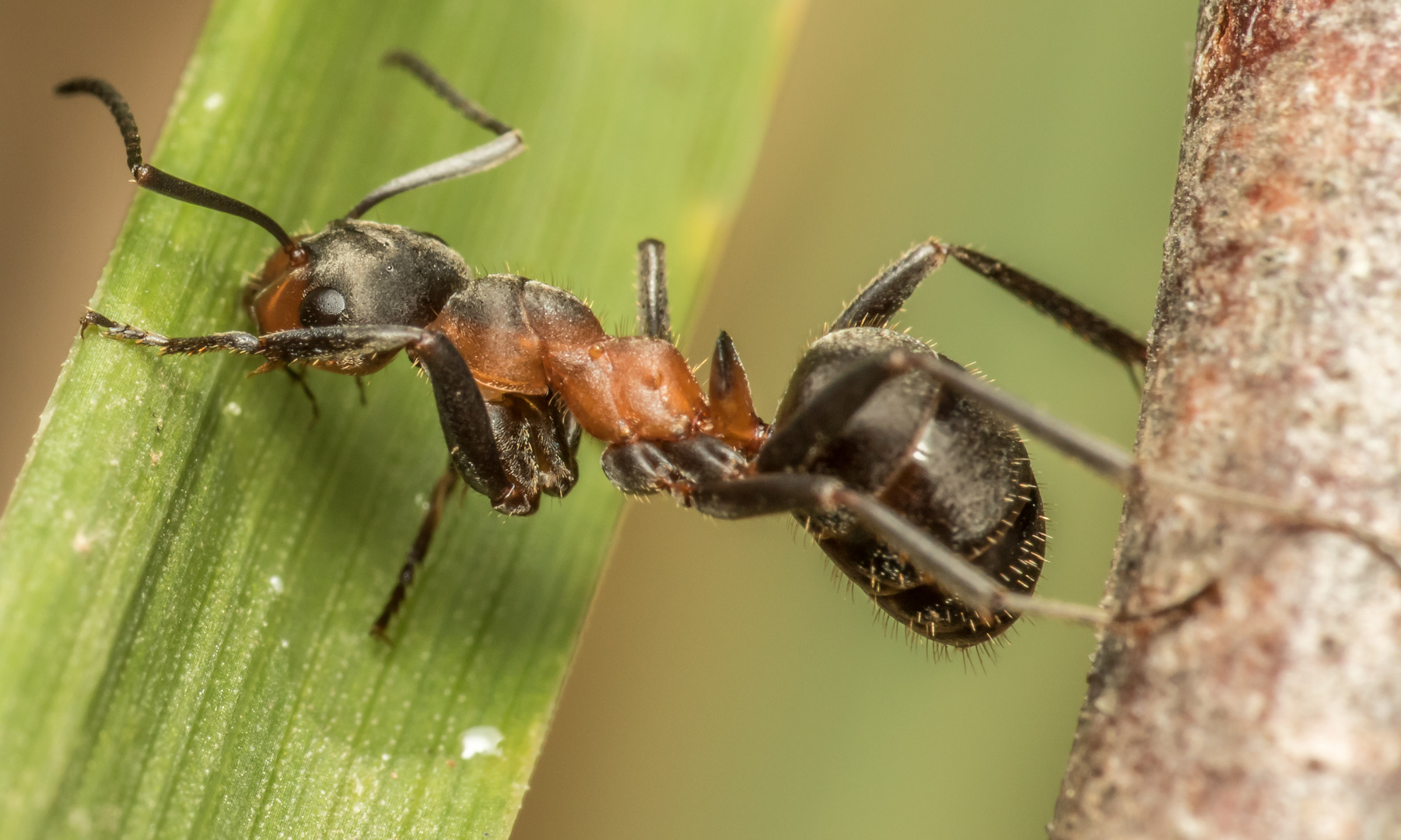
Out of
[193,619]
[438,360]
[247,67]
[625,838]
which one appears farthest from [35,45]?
[625,838]

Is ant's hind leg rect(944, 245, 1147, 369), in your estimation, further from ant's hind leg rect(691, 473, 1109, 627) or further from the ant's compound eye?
the ant's compound eye

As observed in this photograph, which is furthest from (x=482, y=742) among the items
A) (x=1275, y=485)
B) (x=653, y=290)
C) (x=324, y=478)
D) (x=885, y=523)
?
(x=1275, y=485)

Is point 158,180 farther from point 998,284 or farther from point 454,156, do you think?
point 998,284

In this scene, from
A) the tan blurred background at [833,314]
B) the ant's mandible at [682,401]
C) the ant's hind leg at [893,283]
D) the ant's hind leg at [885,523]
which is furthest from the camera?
the tan blurred background at [833,314]

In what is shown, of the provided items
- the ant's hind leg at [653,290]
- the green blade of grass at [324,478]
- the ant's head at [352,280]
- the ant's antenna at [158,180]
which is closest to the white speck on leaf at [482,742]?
Result: the green blade of grass at [324,478]

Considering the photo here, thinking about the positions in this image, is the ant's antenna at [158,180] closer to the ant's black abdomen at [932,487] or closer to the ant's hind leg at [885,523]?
the ant's hind leg at [885,523]

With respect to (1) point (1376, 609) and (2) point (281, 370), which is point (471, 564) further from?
(1) point (1376, 609)
